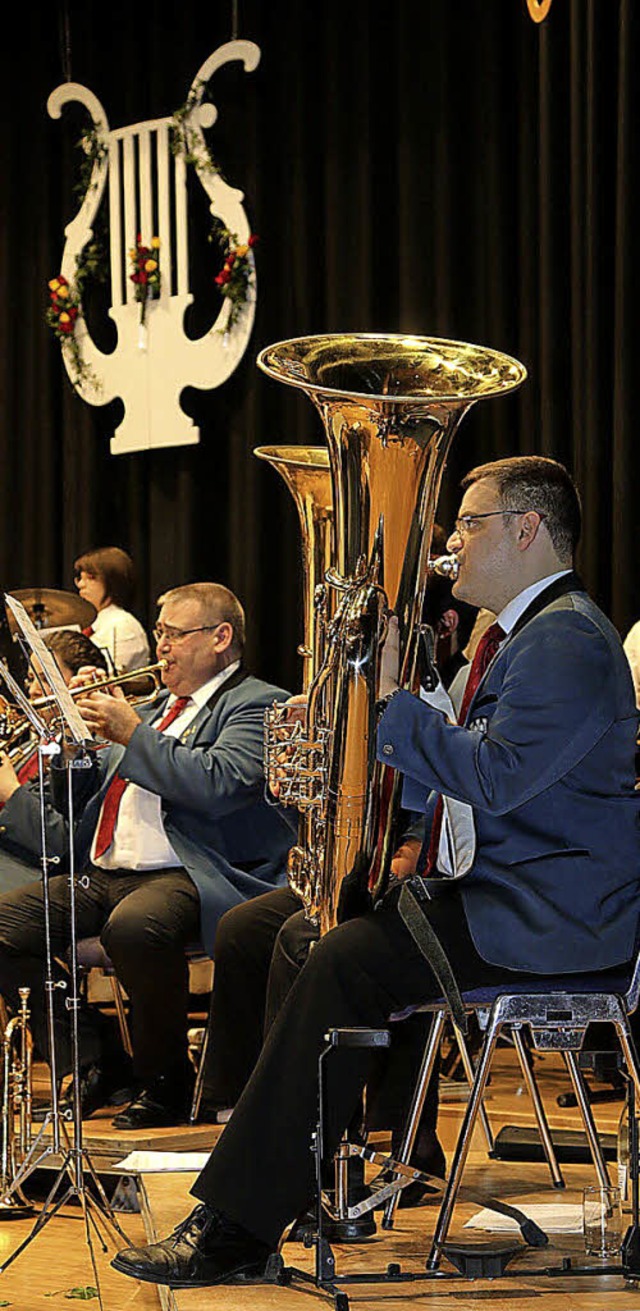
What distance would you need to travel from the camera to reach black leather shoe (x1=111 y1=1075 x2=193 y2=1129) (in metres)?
4.36

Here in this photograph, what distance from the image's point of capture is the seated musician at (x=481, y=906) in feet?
9.64

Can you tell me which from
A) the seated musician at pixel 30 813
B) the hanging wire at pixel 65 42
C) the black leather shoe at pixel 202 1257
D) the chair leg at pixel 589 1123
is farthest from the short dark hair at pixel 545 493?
the hanging wire at pixel 65 42

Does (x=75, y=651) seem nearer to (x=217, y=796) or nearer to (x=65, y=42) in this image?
(x=217, y=796)

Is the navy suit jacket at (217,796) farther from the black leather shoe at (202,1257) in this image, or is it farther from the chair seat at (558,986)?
the black leather shoe at (202,1257)

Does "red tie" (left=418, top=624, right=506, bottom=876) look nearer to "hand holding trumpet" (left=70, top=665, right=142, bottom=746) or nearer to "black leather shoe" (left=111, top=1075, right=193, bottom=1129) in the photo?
"hand holding trumpet" (left=70, top=665, right=142, bottom=746)

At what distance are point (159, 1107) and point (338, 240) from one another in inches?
141

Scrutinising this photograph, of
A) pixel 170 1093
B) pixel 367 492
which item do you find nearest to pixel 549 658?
pixel 367 492

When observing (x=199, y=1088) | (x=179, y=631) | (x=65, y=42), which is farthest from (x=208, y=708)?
(x=65, y=42)

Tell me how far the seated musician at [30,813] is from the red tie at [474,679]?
1.69 meters

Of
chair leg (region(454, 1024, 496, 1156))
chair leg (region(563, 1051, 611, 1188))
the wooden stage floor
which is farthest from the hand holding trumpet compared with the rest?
chair leg (region(563, 1051, 611, 1188))

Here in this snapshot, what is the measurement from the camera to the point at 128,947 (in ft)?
14.5

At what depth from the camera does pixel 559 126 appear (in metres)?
5.92

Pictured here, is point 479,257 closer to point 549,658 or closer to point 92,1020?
point 92,1020

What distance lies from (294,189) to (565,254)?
145cm
